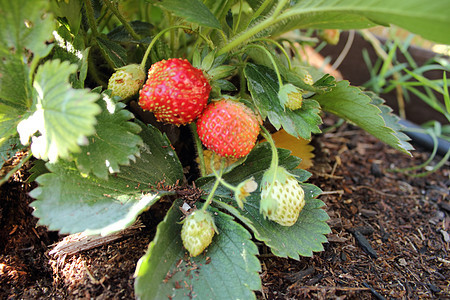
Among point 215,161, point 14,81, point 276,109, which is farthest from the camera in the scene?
point 215,161

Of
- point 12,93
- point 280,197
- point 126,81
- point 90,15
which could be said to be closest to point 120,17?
point 90,15

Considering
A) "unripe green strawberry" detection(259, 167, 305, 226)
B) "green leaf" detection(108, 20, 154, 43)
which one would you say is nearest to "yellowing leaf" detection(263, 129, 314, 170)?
"unripe green strawberry" detection(259, 167, 305, 226)

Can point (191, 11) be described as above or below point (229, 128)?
above

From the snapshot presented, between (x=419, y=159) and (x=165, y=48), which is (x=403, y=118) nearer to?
(x=419, y=159)

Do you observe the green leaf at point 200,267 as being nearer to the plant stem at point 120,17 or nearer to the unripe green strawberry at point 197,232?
the unripe green strawberry at point 197,232

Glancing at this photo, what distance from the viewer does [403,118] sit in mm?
1545

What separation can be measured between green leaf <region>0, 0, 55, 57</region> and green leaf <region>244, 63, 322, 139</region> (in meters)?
0.37

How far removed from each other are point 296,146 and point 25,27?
2.24 feet

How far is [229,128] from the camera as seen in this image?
70 centimetres

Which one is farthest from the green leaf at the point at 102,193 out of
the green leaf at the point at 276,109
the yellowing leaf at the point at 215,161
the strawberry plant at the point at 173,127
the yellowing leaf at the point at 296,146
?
the yellowing leaf at the point at 296,146

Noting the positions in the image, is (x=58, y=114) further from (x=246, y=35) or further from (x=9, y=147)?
(x=246, y=35)

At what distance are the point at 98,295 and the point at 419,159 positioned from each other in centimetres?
111

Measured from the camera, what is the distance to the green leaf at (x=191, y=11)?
0.68 metres

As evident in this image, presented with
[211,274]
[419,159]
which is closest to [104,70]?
[211,274]
